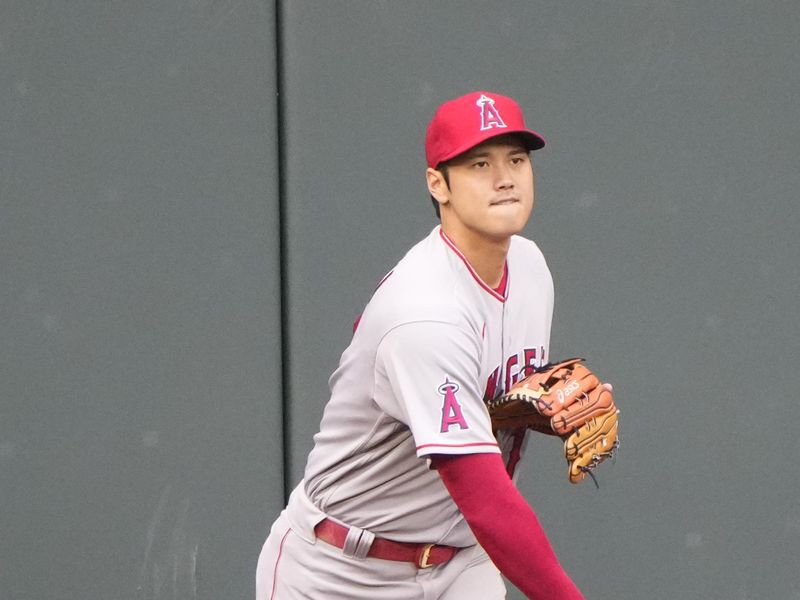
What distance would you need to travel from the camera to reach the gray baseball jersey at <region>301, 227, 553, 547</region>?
2.58m

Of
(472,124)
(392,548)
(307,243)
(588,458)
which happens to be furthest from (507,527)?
(307,243)

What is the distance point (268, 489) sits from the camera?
155 inches

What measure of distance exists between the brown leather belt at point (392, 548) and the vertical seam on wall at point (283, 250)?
97 centimetres

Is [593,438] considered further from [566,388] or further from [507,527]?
[507,527]

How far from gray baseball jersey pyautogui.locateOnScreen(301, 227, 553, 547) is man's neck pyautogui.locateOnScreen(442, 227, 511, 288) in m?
0.02

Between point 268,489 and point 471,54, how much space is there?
1.12m

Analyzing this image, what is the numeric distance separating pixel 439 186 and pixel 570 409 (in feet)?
1.41

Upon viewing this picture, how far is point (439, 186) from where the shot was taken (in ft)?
9.18

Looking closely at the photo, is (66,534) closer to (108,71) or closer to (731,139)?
(108,71)

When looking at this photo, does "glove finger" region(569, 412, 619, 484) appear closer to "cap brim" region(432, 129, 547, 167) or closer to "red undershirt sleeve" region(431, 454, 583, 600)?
"red undershirt sleeve" region(431, 454, 583, 600)

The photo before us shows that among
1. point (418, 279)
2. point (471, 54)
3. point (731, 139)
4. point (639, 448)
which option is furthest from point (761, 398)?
point (418, 279)

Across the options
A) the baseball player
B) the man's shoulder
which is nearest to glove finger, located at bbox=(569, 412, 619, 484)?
the baseball player

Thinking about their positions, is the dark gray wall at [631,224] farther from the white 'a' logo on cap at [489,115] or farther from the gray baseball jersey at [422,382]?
the white 'a' logo on cap at [489,115]

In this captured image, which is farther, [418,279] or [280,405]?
[280,405]
